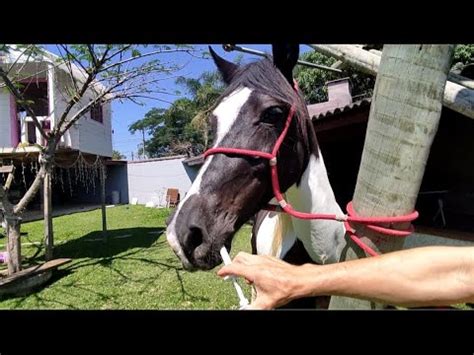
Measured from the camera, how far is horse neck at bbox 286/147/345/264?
4.78 feet

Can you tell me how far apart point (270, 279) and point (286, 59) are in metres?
0.85

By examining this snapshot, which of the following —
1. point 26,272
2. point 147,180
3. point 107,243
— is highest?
point 147,180

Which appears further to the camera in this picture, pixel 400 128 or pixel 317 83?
pixel 317 83

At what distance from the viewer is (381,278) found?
616 millimetres

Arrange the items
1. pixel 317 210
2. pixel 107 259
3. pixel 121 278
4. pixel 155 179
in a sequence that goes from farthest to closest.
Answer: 1. pixel 155 179
2. pixel 107 259
3. pixel 121 278
4. pixel 317 210

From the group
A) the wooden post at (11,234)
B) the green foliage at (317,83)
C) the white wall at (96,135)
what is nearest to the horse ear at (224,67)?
the wooden post at (11,234)

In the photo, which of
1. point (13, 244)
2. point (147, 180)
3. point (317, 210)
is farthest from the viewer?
point (147, 180)

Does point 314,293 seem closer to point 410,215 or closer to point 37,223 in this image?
point 410,215

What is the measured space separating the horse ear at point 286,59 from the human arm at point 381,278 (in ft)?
2.47

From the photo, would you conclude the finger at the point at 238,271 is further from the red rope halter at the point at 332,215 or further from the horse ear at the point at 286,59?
the horse ear at the point at 286,59

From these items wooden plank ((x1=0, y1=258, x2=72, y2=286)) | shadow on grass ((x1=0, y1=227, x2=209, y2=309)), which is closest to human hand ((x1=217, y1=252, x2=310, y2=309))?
shadow on grass ((x1=0, y1=227, x2=209, y2=309))

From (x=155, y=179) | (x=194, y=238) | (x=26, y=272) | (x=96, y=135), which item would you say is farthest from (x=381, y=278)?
(x=155, y=179)

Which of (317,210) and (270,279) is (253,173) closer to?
(317,210)
